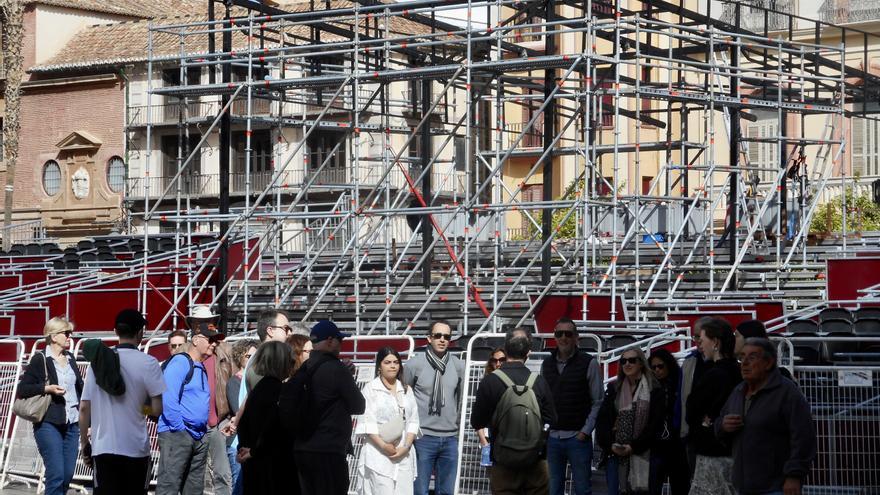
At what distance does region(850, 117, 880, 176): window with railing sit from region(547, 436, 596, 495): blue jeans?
113 feet

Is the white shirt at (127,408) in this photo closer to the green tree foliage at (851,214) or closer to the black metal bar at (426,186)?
the black metal bar at (426,186)

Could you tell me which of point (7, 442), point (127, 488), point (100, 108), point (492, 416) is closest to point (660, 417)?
point (492, 416)

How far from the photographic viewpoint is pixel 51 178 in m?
68.0

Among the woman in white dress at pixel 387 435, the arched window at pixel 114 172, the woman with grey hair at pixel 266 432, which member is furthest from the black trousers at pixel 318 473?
the arched window at pixel 114 172

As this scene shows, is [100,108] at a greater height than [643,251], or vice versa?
[100,108]

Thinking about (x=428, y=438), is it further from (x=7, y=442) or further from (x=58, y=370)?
(x=7, y=442)

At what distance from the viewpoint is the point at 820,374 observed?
15.2 meters

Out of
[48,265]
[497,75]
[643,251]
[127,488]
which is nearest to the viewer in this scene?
[127,488]

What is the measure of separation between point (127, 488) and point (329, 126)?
18.7m

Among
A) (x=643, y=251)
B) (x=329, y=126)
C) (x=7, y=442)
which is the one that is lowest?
(x=7, y=442)

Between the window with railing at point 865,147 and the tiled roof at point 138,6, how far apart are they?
103 ft

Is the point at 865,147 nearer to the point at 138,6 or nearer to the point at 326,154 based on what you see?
the point at 326,154

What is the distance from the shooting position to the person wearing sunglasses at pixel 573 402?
1444 cm

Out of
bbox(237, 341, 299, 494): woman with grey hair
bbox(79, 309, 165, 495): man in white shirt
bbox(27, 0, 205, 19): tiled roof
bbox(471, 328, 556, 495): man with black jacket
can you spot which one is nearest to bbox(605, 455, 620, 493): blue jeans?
bbox(471, 328, 556, 495): man with black jacket
